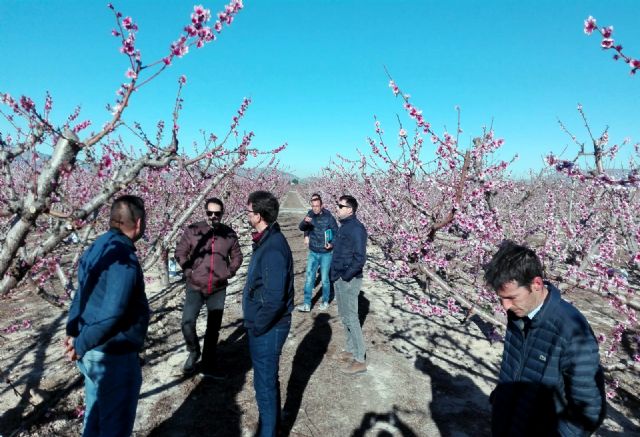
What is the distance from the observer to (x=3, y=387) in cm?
407

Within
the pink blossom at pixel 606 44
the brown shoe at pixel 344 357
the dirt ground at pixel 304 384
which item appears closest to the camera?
the pink blossom at pixel 606 44

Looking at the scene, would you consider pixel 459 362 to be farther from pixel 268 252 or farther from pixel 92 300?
pixel 92 300

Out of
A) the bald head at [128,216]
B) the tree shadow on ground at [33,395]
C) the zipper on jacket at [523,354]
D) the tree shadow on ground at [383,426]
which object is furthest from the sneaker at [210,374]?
the zipper on jacket at [523,354]

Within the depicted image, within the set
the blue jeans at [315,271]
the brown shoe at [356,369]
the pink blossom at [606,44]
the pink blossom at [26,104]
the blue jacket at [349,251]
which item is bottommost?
the brown shoe at [356,369]

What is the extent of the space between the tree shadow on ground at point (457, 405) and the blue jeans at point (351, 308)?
990 mm

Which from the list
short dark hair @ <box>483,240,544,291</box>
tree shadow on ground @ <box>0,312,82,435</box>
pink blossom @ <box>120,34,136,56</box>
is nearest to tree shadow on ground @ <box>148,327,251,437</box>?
tree shadow on ground @ <box>0,312,82,435</box>

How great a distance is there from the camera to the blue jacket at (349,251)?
437 cm

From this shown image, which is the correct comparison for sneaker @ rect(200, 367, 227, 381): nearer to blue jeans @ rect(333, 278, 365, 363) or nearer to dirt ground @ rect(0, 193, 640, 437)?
dirt ground @ rect(0, 193, 640, 437)

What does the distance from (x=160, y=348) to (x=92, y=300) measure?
3.35 meters

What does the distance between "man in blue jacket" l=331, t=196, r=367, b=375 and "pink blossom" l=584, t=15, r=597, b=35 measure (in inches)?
115

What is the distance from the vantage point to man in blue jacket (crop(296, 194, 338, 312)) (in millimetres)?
6824

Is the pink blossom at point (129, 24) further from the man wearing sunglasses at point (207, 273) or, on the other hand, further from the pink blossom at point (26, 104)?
the man wearing sunglasses at point (207, 273)

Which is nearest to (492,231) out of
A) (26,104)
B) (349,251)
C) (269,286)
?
(349,251)

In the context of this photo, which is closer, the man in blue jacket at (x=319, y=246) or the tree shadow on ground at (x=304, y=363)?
the tree shadow on ground at (x=304, y=363)
